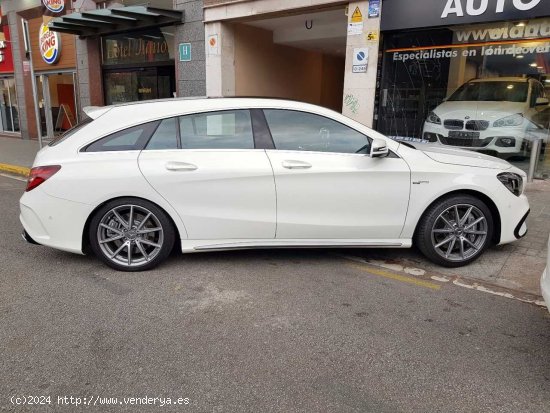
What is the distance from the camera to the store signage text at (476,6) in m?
7.24

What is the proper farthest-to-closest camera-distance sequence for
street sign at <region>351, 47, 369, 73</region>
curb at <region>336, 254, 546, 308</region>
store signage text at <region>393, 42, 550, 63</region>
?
street sign at <region>351, 47, 369, 73</region>
store signage text at <region>393, 42, 550, 63</region>
curb at <region>336, 254, 546, 308</region>

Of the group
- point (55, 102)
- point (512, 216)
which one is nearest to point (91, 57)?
point (55, 102)

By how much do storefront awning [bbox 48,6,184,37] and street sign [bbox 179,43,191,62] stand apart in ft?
1.97

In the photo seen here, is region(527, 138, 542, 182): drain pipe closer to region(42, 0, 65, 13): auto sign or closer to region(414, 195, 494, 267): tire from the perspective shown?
region(414, 195, 494, 267): tire

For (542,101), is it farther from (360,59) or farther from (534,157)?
(360,59)

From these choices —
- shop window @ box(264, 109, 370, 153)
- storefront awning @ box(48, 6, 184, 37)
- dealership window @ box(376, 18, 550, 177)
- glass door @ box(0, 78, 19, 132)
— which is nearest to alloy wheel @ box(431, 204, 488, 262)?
shop window @ box(264, 109, 370, 153)

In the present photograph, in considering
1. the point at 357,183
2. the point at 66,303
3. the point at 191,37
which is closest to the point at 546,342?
the point at 357,183

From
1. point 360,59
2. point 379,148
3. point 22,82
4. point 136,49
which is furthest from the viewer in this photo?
point 22,82

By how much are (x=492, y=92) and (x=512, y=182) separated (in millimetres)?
4504

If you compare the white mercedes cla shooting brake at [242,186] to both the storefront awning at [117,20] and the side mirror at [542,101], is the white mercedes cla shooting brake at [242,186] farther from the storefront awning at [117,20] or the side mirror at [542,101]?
the storefront awning at [117,20]

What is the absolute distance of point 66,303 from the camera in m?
3.65

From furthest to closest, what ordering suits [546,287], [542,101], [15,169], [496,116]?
[15,169]
[496,116]
[542,101]
[546,287]

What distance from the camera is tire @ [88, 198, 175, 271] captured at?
4.12 meters

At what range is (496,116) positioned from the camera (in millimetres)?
8164
